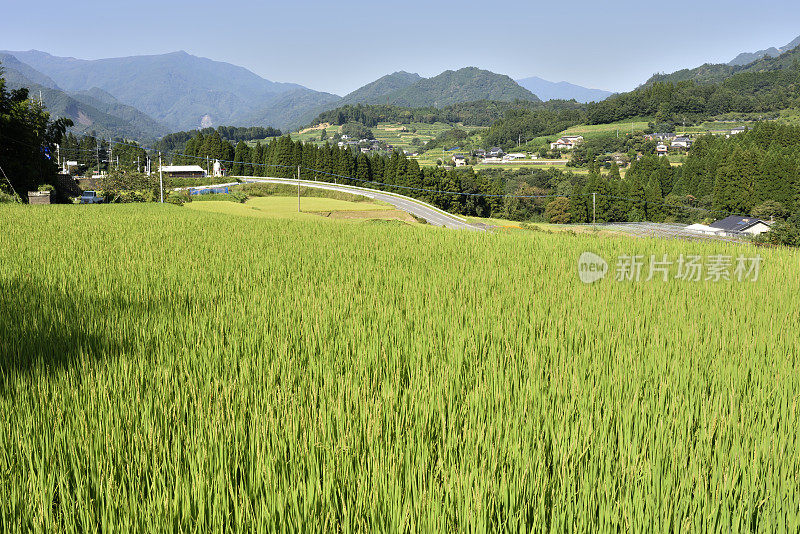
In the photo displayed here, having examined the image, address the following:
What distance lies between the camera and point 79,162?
108688 mm

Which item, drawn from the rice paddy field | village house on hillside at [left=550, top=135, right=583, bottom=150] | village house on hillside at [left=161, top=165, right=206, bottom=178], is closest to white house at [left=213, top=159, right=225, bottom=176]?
village house on hillside at [left=161, top=165, right=206, bottom=178]

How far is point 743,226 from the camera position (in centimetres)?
4544

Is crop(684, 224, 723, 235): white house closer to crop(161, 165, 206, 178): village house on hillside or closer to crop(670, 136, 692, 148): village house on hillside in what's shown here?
crop(161, 165, 206, 178): village house on hillside

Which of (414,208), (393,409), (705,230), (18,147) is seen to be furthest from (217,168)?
(393,409)

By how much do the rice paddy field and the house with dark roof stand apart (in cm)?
4654

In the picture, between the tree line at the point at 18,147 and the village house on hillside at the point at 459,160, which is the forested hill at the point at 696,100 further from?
the tree line at the point at 18,147

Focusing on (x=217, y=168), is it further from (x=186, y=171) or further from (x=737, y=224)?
(x=737, y=224)

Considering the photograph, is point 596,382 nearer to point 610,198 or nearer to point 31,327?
point 31,327

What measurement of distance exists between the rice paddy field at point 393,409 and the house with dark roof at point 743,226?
46.5 meters

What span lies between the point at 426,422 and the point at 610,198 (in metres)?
69.3

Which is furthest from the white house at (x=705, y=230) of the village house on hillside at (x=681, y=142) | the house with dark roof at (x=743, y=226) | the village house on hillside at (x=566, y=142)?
the village house on hillside at (x=566, y=142)

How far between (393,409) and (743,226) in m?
52.9

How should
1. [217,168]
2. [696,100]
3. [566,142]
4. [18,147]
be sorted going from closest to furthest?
1. [18,147]
2. [217,168]
3. [566,142]
4. [696,100]

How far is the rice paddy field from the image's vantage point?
6.02ft
